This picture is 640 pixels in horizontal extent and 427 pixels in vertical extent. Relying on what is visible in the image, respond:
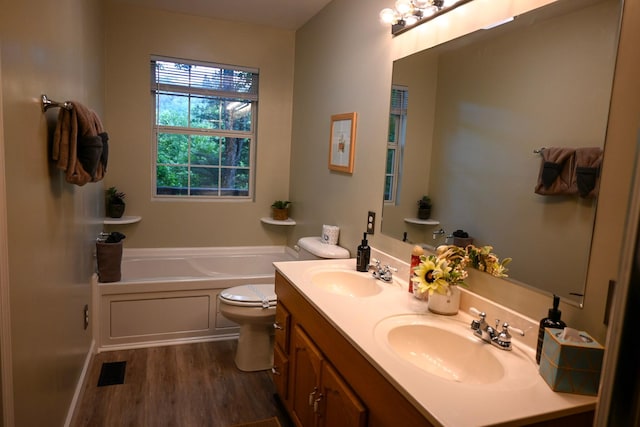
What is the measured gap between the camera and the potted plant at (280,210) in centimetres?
418

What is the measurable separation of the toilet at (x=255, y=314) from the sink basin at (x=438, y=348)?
122cm

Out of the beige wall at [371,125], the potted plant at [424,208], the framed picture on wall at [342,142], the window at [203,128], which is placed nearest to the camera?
the beige wall at [371,125]

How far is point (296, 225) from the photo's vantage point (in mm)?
4055

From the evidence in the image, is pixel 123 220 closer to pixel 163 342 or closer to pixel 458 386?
pixel 163 342

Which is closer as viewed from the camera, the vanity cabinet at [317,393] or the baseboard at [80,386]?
the vanity cabinet at [317,393]

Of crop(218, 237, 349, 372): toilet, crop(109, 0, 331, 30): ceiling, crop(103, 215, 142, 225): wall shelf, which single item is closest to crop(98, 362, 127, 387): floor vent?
crop(218, 237, 349, 372): toilet

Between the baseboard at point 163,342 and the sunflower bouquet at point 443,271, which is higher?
the sunflower bouquet at point 443,271

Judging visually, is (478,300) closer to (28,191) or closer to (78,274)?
(28,191)

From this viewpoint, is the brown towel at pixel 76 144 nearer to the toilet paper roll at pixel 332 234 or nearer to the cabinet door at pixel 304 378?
the cabinet door at pixel 304 378

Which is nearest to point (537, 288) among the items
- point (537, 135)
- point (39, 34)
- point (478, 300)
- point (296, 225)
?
point (478, 300)

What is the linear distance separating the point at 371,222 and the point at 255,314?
0.98 metres

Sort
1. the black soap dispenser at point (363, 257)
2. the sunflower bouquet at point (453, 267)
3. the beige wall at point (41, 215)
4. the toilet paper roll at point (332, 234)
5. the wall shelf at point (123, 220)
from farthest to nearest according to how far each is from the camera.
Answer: the wall shelf at point (123, 220), the toilet paper roll at point (332, 234), the black soap dispenser at point (363, 257), the sunflower bouquet at point (453, 267), the beige wall at point (41, 215)

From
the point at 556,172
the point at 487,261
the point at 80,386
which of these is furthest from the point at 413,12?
the point at 80,386

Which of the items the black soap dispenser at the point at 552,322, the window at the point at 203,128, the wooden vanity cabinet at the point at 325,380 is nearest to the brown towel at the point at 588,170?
the black soap dispenser at the point at 552,322
